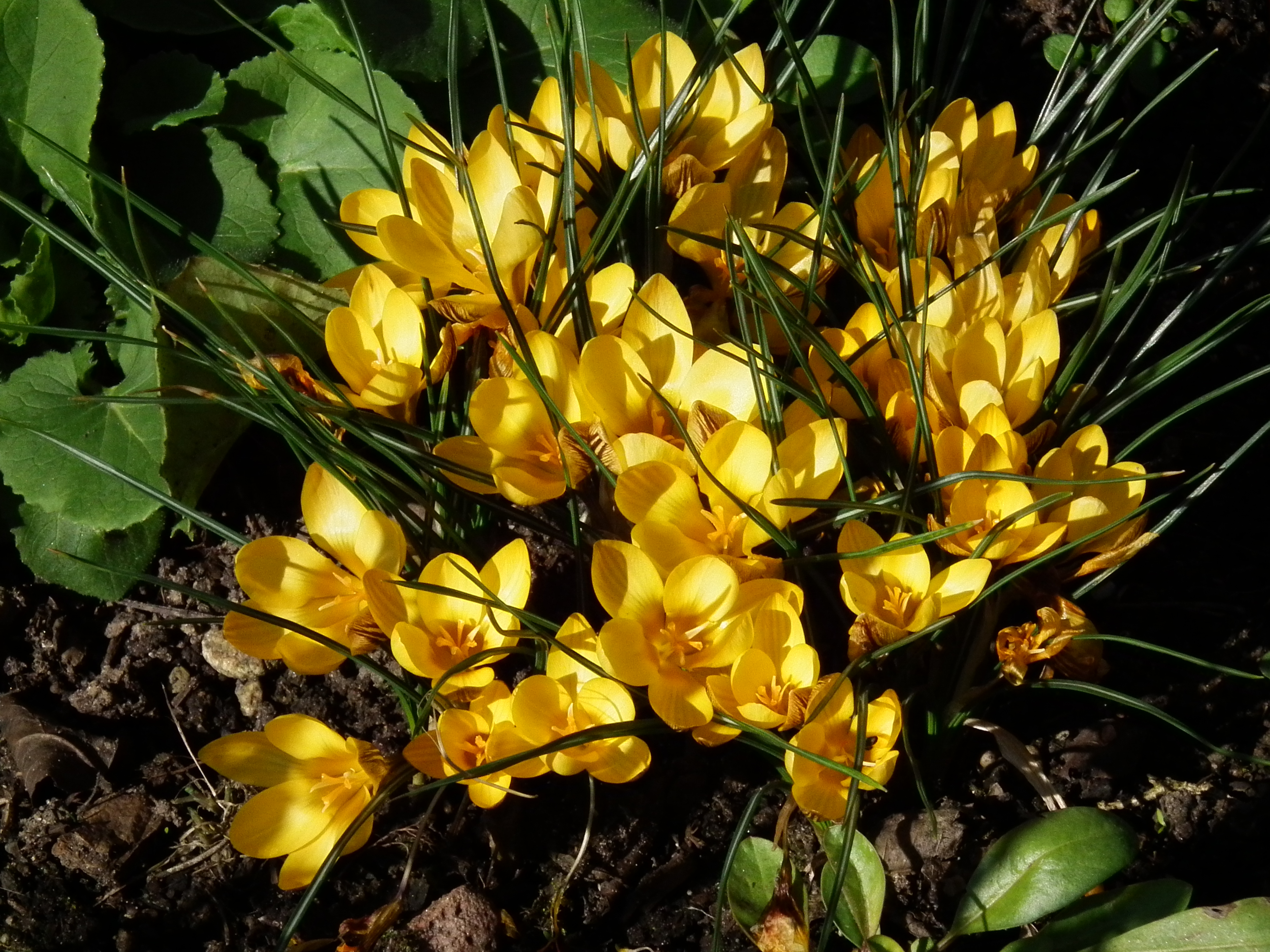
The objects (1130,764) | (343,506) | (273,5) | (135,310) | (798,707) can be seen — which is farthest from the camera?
(273,5)

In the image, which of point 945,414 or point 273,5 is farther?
point 273,5

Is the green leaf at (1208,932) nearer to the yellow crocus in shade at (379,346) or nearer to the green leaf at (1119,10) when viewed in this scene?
the yellow crocus in shade at (379,346)

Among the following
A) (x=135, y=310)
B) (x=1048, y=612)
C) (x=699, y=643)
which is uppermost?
(x=1048, y=612)

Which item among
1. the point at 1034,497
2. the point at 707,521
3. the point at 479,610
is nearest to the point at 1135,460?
the point at 1034,497

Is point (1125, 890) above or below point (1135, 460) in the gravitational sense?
below

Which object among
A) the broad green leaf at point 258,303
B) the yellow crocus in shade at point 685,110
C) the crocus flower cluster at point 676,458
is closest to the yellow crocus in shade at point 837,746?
the crocus flower cluster at point 676,458

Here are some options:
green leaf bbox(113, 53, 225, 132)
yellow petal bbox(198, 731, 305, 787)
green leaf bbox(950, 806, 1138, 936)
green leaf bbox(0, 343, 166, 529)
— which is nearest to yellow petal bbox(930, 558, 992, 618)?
green leaf bbox(950, 806, 1138, 936)

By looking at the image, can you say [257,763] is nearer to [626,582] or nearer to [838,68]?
[626,582]

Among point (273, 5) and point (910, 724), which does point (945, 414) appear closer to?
point (910, 724)

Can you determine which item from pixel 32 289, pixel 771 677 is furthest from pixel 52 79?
pixel 771 677
